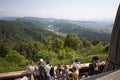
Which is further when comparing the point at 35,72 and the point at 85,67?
the point at 85,67

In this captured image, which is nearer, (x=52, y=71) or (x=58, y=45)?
(x=52, y=71)

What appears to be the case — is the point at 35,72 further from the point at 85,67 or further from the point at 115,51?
the point at 115,51

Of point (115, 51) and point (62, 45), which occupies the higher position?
point (115, 51)

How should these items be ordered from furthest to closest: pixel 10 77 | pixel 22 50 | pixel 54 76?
1. pixel 22 50
2. pixel 10 77
3. pixel 54 76

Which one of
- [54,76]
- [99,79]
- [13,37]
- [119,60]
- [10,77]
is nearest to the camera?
[99,79]

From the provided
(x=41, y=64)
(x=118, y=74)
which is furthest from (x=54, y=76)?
(x=118, y=74)

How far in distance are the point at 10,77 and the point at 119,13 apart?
872 cm

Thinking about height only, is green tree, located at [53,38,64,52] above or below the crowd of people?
below

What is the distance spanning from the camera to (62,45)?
253 ft

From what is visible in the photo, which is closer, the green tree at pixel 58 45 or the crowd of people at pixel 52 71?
the crowd of people at pixel 52 71

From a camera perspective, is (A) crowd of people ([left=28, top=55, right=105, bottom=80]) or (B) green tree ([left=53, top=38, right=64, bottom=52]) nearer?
(A) crowd of people ([left=28, top=55, right=105, bottom=80])

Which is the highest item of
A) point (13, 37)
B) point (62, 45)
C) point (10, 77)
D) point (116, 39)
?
point (116, 39)

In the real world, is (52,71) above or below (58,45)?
above

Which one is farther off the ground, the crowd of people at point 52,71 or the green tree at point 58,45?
the crowd of people at point 52,71
